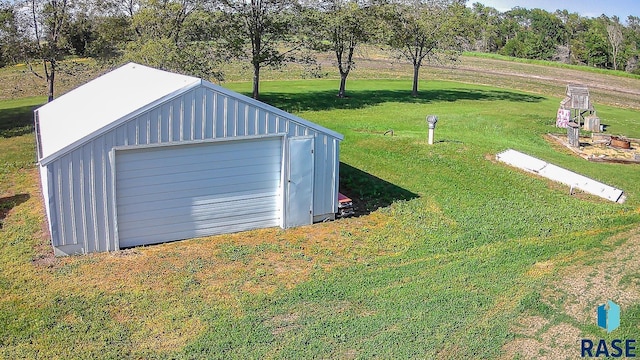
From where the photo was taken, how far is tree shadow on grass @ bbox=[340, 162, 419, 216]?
1401cm

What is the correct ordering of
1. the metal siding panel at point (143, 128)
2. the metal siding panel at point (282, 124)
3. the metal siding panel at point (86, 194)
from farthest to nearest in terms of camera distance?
the metal siding panel at point (282, 124)
the metal siding panel at point (143, 128)
the metal siding panel at point (86, 194)

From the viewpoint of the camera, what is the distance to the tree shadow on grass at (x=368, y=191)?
46.0ft

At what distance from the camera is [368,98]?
31.7 meters

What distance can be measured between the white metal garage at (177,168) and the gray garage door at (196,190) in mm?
19

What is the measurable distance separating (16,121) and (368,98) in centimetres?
1647

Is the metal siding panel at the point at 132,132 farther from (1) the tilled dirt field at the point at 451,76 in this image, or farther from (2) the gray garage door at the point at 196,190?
(1) the tilled dirt field at the point at 451,76

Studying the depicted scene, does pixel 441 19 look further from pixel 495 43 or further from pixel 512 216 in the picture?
pixel 495 43

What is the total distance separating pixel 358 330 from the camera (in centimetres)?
834

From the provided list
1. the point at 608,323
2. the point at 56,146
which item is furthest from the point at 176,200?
the point at 608,323

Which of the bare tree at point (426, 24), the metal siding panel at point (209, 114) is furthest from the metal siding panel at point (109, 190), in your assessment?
the bare tree at point (426, 24)

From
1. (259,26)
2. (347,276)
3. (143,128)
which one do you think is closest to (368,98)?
(259,26)

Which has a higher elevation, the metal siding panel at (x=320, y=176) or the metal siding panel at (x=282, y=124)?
the metal siding panel at (x=282, y=124)

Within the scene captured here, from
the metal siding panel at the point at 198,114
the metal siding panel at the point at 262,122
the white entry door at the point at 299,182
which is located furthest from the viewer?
the white entry door at the point at 299,182

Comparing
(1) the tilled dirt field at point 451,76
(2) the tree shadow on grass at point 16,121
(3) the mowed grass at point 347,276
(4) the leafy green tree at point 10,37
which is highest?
(4) the leafy green tree at point 10,37
